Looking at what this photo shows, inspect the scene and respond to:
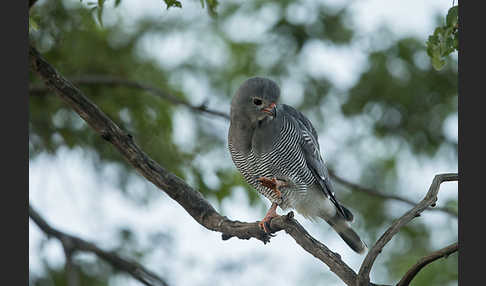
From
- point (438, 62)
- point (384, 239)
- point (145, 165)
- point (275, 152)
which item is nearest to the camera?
point (384, 239)

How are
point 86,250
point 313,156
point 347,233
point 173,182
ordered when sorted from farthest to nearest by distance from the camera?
point 86,250
point 347,233
point 313,156
point 173,182

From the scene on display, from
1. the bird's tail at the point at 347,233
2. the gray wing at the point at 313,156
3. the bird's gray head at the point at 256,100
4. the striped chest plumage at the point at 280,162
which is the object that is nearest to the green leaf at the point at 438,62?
the bird's gray head at the point at 256,100

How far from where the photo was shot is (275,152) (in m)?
4.70

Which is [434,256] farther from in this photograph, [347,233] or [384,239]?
[347,233]

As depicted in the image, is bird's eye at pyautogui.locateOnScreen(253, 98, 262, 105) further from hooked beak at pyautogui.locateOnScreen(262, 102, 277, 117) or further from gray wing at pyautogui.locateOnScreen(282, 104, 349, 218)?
gray wing at pyautogui.locateOnScreen(282, 104, 349, 218)

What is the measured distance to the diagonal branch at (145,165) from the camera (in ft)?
13.6

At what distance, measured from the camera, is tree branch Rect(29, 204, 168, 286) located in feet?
18.3

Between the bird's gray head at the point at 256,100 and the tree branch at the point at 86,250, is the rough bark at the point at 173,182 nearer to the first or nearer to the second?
the bird's gray head at the point at 256,100

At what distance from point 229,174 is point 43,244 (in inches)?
83.7

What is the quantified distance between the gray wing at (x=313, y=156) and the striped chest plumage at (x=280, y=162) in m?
0.09

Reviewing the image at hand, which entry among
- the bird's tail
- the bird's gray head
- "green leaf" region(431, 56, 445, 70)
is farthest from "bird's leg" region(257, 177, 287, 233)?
"green leaf" region(431, 56, 445, 70)

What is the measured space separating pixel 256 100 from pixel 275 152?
470 mm

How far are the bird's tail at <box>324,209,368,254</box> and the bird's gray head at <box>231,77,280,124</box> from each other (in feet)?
5.25

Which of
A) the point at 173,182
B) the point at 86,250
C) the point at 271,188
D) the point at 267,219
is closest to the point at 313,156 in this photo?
the point at 271,188
